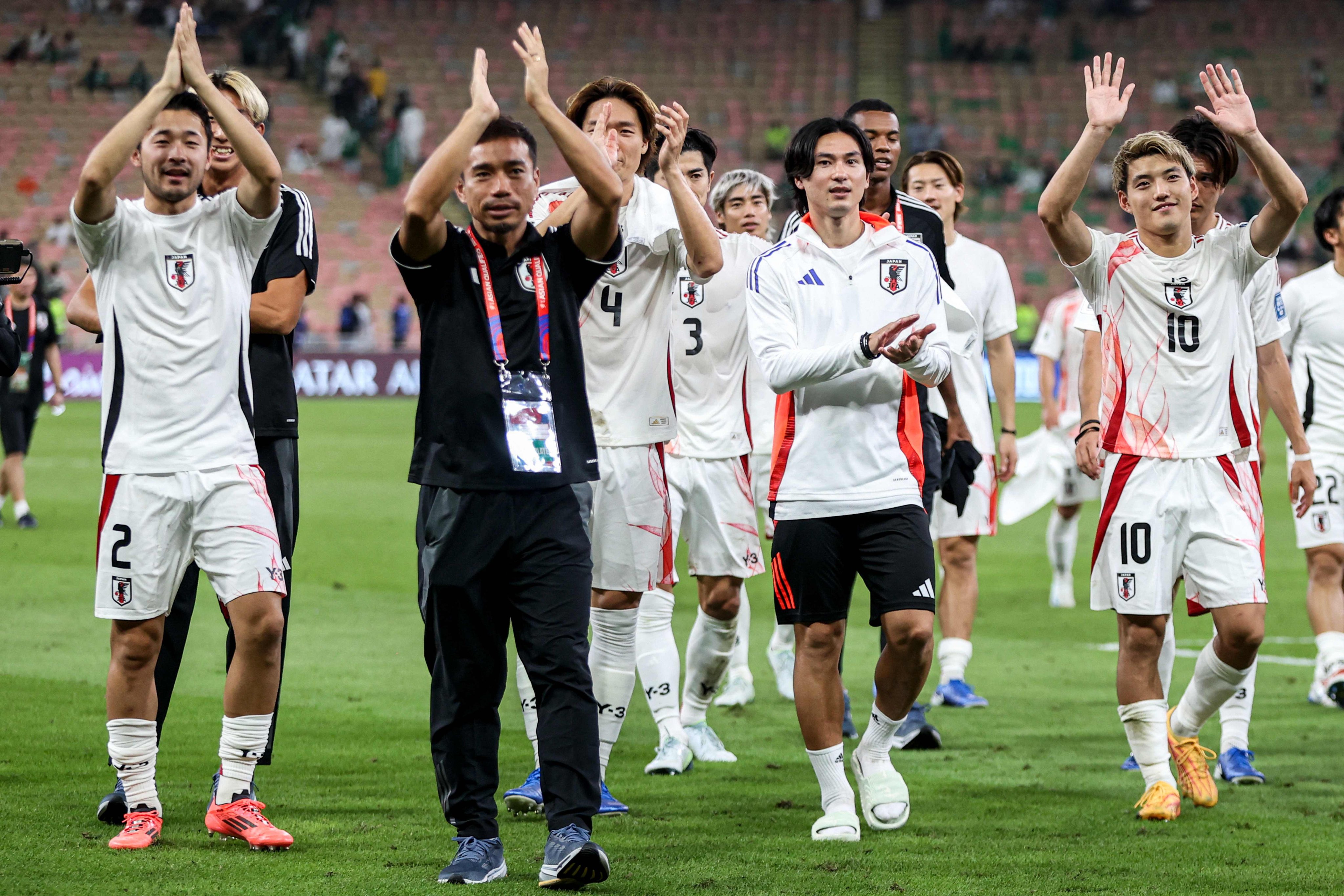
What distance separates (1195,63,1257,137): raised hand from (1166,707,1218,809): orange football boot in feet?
6.73

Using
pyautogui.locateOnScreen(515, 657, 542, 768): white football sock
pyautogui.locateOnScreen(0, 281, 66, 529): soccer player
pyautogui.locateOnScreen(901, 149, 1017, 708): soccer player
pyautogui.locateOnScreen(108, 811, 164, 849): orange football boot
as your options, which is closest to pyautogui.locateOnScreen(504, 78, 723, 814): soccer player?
pyautogui.locateOnScreen(515, 657, 542, 768): white football sock

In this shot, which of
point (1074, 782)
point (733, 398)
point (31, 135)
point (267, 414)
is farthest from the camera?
point (31, 135)

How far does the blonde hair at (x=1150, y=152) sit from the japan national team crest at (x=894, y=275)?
82 cm

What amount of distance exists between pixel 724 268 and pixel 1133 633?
7.55ft

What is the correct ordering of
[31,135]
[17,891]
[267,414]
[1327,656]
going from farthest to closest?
[31,135] → [1327,656] → [267,414] → [17,891]

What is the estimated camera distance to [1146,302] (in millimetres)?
5500

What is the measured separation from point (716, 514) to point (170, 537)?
238 cm

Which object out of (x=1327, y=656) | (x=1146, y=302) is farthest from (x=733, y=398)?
(x=1327, y=656)

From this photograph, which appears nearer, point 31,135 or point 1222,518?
point 1222,518

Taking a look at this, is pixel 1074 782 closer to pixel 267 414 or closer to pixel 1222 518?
pixel 1222 518

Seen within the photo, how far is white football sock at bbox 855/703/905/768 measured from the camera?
5.34m

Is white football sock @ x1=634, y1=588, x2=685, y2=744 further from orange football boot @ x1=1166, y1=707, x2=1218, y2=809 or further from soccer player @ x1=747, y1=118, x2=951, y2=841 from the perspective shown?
orange football boot @ x1=1166, y1=707, x2=1218, y2=809

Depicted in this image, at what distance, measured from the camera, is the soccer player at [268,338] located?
5.10 meters

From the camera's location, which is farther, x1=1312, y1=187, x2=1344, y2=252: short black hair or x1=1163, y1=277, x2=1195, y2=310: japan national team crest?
x1=1312, y1=187, x2=1344, y2=252: short black hair
